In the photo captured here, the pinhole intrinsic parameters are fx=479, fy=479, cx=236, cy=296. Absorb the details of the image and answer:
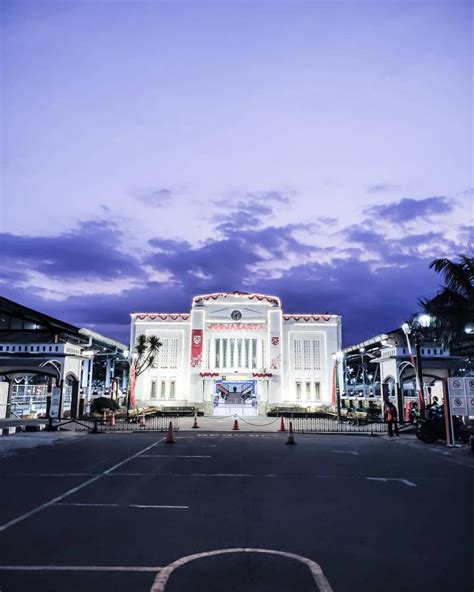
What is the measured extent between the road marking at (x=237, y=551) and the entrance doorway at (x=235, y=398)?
1601 inches

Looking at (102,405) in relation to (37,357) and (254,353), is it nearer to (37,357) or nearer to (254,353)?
(37,357)

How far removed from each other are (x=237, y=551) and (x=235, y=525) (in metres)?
1.23

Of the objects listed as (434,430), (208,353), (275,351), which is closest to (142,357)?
(208,353)

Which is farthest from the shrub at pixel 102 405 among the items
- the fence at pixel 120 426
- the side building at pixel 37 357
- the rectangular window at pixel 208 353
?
the rectangular window at pixel 208 353

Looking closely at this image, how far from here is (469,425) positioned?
18.8 m

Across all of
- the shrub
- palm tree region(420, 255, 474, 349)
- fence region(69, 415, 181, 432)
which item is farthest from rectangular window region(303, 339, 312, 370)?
palm tree region(420, 255, 474, 349)

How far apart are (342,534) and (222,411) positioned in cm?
4076

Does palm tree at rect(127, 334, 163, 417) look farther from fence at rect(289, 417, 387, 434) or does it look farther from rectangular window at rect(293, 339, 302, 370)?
fence at rect(289, 417, 387, 434)

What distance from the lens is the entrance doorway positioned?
47.0 m

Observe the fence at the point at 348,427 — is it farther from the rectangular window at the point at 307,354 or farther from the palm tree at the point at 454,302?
the rectangular window at the point at 307,354

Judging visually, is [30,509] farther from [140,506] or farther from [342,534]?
[342,534]

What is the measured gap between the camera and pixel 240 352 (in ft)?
160

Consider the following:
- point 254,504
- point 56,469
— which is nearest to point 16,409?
point 56,469

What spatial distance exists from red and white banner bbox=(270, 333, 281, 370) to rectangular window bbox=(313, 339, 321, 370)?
3930 mm
